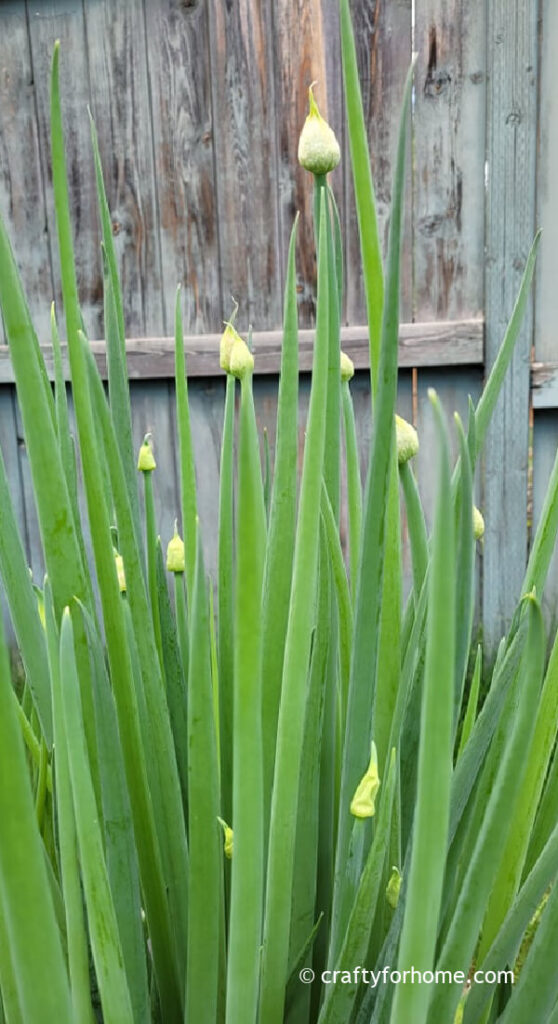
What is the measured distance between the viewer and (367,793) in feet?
0.89

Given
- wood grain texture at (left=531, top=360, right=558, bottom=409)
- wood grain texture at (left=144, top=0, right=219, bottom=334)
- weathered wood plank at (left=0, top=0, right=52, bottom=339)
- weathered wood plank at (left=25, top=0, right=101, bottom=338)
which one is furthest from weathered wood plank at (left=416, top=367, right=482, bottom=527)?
weathered wood plank at (left=0, top=0, right=52, bottom=339)

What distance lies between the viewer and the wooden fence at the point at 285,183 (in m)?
1.59

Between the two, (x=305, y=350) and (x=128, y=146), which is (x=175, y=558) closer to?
(x=305, y=350)

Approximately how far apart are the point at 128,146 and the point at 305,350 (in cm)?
57

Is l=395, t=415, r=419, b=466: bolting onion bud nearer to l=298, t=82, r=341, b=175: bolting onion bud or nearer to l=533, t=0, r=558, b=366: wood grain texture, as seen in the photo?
l=298, t=82, r=341, b=175: bolting onion bud

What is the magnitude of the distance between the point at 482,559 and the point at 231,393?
1.44 metres

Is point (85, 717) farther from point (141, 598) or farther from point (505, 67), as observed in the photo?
point (505, 67)

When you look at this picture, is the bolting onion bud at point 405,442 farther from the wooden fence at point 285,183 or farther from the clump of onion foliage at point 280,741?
the wooden fence at point 285,183

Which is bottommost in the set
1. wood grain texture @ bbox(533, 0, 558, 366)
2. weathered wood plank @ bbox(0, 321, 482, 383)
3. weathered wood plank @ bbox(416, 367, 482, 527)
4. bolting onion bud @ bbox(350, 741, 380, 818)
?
bolting onion bud @ bbox(350, 741, 380, 818)

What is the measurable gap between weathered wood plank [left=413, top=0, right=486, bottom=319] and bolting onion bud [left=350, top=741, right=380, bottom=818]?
1530 mm

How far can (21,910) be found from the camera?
200 mm

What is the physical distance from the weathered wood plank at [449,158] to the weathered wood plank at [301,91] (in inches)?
6.5

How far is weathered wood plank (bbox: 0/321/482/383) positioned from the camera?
5.49 feet

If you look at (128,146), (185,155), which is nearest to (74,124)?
(128,146)
